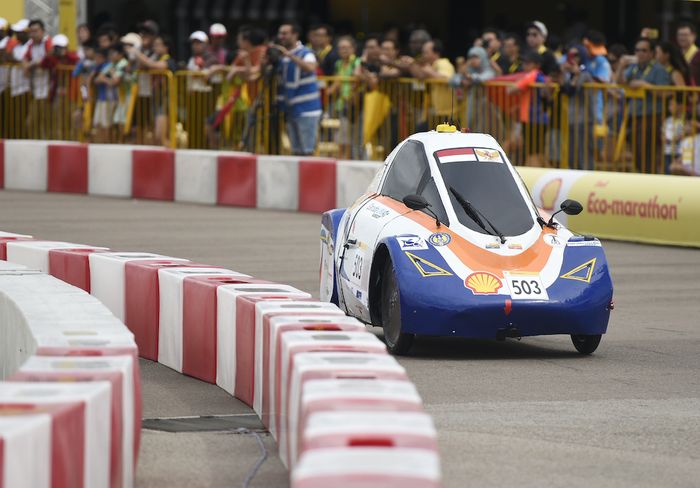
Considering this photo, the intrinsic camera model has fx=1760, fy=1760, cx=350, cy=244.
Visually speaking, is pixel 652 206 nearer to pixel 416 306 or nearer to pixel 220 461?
pixel 416 306

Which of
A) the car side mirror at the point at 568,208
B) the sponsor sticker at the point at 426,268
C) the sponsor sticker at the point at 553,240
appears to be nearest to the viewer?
the sponsor sticker at the point at 426,268

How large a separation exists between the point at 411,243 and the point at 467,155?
94cm

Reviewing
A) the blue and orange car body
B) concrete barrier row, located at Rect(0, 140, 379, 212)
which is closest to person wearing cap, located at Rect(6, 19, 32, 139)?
concrete barrier row, located at Rect(0, 140, 379, 212)

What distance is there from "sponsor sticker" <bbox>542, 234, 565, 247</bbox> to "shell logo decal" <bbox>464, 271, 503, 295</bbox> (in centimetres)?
56

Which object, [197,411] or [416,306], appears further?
[416,306]

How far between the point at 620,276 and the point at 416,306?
205 inches

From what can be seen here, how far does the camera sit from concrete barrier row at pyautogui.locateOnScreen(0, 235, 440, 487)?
5020 millimetres

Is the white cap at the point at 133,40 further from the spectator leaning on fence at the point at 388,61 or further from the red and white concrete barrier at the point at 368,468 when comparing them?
the red and white concrete barrier at the point at 368,468

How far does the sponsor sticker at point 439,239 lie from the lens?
10469 mm

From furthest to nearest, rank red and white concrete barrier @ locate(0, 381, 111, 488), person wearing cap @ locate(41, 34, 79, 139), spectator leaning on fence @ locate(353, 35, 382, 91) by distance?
person wearing cap @ locate(41, 34, 79, 139) < spectator leaning on fence @ locate(353, 35, 382, 91) < red and white concrete barrier @ locate(0, 381, 111, 488)

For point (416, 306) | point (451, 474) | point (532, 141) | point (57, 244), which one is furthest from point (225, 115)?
point (451, 474)

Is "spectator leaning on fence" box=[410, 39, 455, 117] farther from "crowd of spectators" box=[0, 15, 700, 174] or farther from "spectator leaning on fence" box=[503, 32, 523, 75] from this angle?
"spectator leaning on fence" box=[503, 32, 523, 75]

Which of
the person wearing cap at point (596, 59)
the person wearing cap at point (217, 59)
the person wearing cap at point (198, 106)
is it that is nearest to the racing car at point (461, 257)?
the person wearing cap at point (596, 59)

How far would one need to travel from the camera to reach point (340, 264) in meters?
11.4
